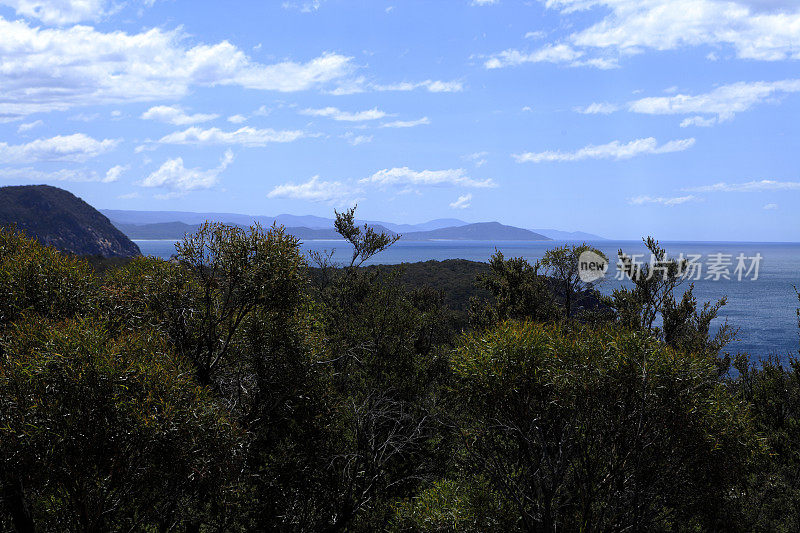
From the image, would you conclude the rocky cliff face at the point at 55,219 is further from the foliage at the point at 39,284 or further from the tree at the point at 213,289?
the tree at the point at 213,289

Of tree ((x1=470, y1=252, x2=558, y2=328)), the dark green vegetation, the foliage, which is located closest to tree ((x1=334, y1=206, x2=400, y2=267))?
tree ((x1=470, y1=252, x2=558, y2=328))

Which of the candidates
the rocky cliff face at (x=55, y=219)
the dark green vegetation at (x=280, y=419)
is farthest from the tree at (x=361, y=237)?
the rocky cliff face at (x=55, y=219)

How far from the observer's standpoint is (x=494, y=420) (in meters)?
15.4

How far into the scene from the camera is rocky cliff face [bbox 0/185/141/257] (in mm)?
166125

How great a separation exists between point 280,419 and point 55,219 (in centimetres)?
19537

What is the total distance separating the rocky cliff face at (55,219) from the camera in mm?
166125

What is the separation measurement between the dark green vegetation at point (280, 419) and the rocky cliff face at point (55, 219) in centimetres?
15894

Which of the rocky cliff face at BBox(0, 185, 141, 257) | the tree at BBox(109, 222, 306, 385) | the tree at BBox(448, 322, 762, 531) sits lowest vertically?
the tree at BBox(448, 322, 762, 531)

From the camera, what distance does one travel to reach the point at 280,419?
1792 centimetres

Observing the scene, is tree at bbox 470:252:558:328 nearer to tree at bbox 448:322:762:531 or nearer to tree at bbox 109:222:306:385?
tree at bbox 448:322:762:531

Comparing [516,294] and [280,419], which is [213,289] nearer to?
[280,419]

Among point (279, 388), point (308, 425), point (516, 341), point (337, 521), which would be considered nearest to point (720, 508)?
point (516, 341)

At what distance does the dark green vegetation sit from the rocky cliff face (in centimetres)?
15894

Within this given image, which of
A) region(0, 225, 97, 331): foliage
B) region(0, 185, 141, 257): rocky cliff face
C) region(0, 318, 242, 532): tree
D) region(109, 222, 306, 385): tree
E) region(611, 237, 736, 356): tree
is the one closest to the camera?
region(0, 318, 242, 532): tree
